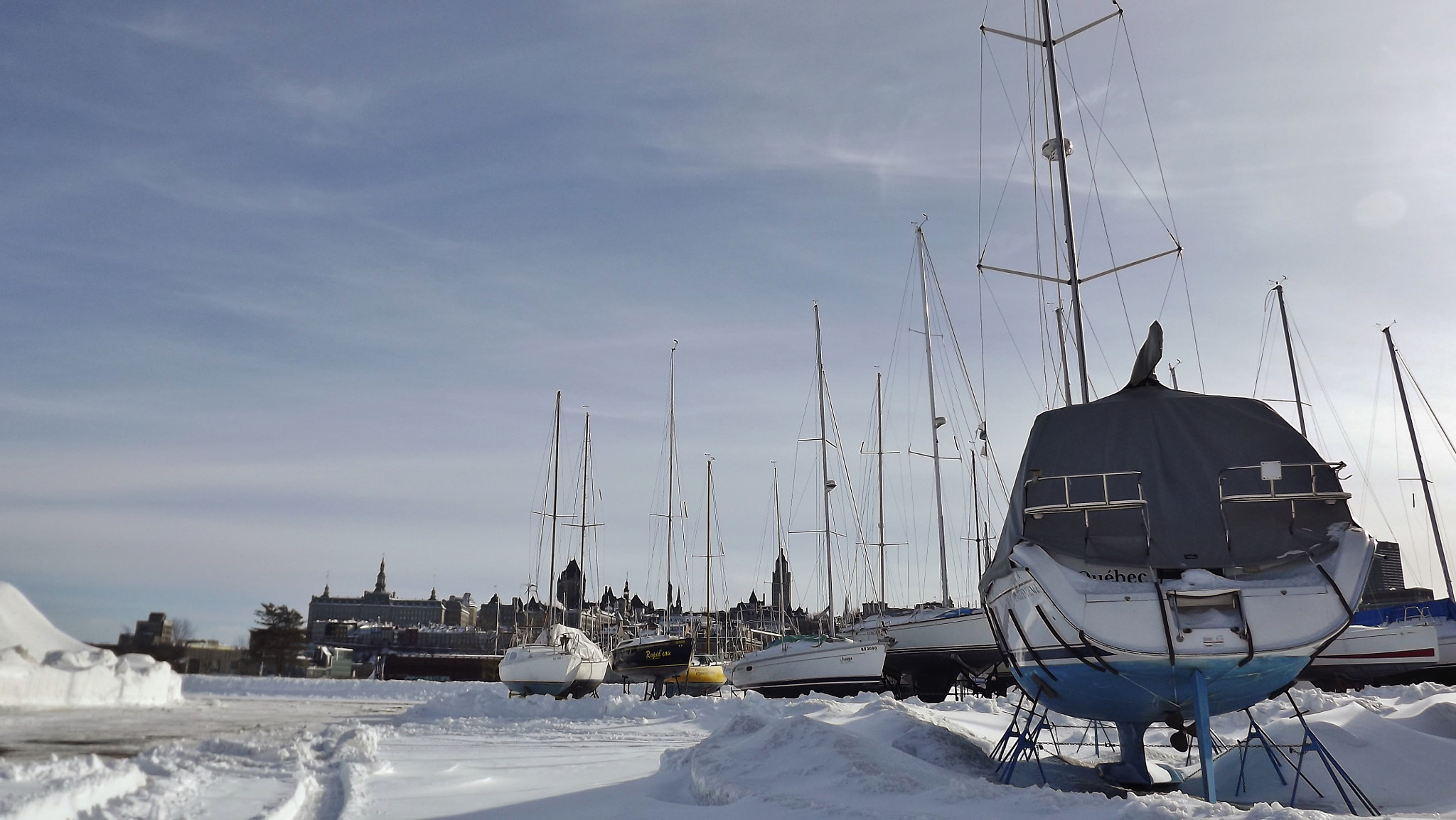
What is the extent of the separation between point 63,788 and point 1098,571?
33.4 feet

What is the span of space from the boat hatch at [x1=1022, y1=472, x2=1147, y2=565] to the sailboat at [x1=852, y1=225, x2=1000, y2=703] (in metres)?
16.9

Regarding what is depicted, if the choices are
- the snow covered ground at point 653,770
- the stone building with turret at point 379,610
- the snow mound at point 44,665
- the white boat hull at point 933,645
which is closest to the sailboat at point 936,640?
the white boat hull at point 933,645

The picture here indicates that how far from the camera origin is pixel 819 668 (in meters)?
31.5

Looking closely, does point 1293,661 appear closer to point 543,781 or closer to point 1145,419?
point 1145,419

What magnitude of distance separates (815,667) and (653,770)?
67.4ft

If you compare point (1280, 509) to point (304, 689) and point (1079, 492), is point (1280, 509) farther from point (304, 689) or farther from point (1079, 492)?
point (304, 689)

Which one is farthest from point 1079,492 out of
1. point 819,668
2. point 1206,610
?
point 819,668

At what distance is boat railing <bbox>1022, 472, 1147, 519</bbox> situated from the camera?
10039 mm

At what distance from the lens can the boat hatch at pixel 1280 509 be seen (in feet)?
32.9

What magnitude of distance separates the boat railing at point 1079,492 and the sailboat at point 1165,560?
0.08 feet

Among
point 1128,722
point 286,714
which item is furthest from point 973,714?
point 286,714

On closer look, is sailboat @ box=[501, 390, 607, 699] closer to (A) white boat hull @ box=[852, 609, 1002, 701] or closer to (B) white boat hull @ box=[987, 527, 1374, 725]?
(A) white boat hull @ box=[852, 609, 1002, 701]

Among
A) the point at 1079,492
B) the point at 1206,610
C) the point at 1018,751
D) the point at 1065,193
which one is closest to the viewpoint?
the point at 1206,610

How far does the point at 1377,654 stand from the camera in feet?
94.3
